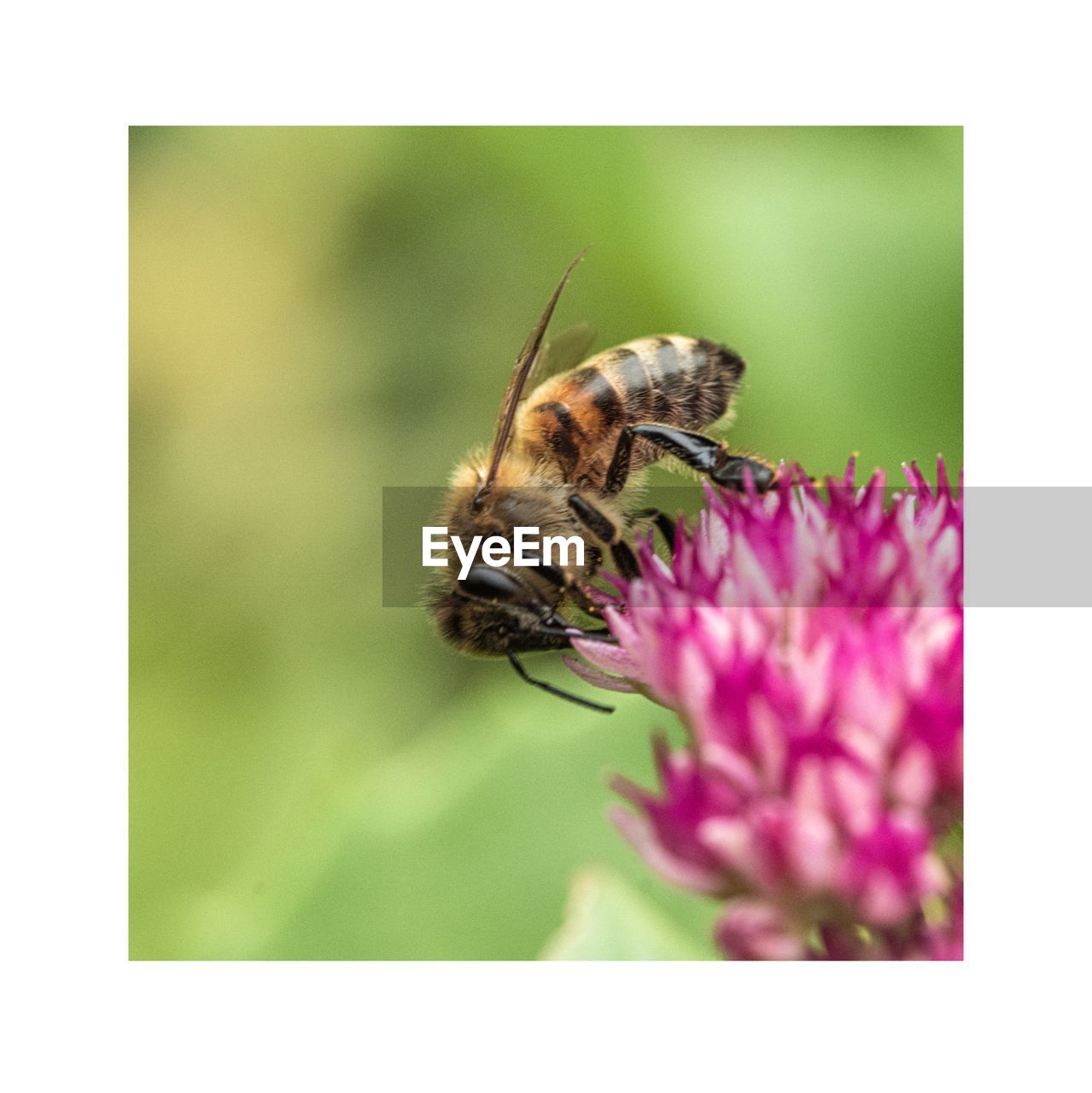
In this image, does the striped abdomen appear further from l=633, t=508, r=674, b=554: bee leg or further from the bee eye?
the bee eye

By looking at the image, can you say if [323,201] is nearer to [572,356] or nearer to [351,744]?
[572,356]

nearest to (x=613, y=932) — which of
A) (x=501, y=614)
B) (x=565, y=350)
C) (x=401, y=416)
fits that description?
(x=501, y=614)

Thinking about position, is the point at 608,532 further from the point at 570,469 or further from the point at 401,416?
the point at 401,416

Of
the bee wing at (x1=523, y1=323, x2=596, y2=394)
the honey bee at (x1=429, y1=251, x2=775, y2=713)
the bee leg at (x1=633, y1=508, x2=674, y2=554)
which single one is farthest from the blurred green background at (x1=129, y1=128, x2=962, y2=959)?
the bee leg at (x1=633, y1=508, x2=674, y2=554)

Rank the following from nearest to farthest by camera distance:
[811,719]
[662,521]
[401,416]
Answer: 1. [811,719]
2. [662,521]
3. [401,416]

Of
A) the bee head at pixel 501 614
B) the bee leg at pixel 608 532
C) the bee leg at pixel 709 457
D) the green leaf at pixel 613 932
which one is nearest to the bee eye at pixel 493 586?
the bee head at pixel 501 614
